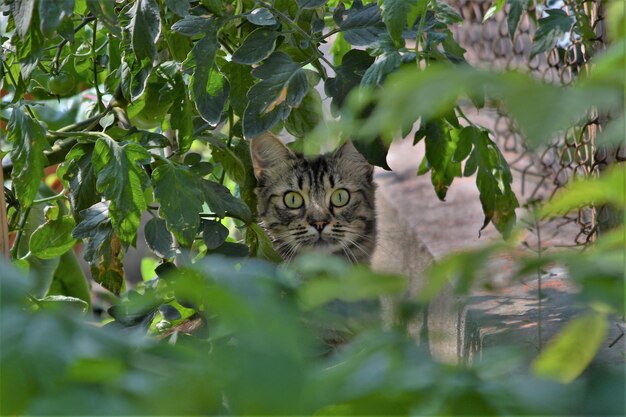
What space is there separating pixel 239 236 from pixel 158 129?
62 centimetres

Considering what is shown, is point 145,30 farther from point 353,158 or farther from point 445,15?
point 353,158

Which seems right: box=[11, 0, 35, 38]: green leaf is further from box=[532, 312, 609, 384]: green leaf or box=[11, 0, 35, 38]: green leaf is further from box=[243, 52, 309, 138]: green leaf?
box=[532, 312, 609, 384]: green leaf

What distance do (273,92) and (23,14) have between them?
0.44 meters

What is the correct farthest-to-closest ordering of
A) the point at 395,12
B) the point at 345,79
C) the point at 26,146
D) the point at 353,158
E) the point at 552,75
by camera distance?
the point at 552,75 → the point at 353,158 → the point at 345,79 → the point at 26,146 → the point at 395,12

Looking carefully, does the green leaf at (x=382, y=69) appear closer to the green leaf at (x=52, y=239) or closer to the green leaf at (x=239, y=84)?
the green leaf at (x=239, y=84)

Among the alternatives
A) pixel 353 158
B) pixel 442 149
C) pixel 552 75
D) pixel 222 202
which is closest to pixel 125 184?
pixel 222 202

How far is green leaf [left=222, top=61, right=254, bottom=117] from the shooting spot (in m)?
1.47

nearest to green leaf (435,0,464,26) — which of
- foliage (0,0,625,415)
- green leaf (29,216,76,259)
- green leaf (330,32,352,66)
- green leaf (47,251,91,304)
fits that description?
foliage (0,0,625,415)

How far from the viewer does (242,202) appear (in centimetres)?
145

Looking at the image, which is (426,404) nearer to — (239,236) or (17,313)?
(17,313)

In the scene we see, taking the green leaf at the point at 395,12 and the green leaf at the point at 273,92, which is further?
the green leaf at the point at 273,92

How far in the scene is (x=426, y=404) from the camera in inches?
15.8

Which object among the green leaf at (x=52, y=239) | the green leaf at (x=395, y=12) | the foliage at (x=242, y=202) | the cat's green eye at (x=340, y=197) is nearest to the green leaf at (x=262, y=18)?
the foliage at (x=242, y=202)

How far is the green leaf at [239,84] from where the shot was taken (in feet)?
4.81
